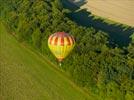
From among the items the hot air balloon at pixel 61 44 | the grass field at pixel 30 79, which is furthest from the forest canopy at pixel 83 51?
the hot air balloon at pixel 61 44

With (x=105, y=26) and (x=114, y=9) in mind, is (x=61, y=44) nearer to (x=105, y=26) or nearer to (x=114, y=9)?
(x=105, y=26)

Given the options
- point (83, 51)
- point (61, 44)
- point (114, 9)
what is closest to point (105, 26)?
point (114, 9)

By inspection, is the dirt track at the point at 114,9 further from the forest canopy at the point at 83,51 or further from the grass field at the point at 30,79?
the grass field at the point at 30,79

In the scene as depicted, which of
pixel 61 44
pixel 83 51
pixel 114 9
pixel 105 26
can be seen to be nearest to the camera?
pixel 61 44

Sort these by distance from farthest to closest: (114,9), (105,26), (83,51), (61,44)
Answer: (114,9), (105,26), (83,51), (61,44)

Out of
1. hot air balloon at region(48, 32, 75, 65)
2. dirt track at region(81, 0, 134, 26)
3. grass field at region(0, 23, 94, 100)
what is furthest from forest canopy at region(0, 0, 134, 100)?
dirt track at region(81, 0, 134, 26)

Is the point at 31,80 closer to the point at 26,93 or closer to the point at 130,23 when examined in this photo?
the point at 26,93

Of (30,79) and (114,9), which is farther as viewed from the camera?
(114,9)
